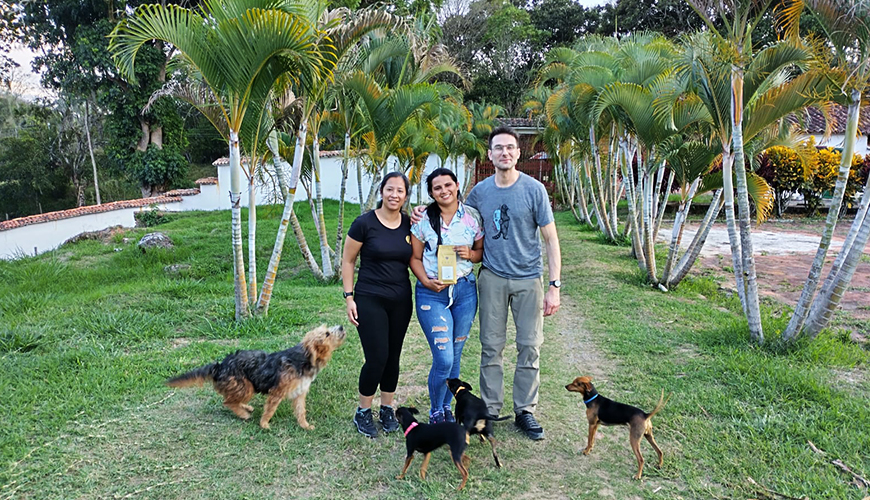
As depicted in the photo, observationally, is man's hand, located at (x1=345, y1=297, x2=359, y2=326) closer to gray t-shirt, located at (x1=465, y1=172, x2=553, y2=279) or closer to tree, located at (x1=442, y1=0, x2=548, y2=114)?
gray t-shirt, located at (x1=465, y1=172, x2=553, y2=279)

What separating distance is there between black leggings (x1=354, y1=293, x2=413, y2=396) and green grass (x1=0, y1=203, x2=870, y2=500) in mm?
446

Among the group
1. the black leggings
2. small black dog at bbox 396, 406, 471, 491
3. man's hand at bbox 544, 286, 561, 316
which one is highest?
man's hand at bbox 544, 286, 561, 316

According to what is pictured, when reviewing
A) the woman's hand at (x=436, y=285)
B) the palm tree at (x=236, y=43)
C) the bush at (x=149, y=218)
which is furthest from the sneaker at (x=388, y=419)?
the bush at (x=149, y=218)

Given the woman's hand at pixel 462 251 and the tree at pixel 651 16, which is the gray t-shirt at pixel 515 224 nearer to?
the woman's hand at pixel 462 251

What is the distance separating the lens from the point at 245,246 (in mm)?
11320

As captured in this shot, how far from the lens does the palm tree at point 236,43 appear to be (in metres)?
4.58

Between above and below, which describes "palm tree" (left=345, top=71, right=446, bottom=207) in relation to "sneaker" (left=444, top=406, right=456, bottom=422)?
above

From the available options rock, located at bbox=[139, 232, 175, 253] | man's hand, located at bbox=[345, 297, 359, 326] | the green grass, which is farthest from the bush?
man's hand, located at bbox=[345, 297, 359, 326]

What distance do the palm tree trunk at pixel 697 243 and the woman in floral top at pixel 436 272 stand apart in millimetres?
4960

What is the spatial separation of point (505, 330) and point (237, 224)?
10.9ft

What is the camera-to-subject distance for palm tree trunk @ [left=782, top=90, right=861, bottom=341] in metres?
4.26

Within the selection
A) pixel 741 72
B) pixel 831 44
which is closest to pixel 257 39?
pixel 741 72

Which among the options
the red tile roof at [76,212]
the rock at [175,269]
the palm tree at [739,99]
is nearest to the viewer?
the palm tree at [739,99]

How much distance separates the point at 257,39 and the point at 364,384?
3239 millimetres
